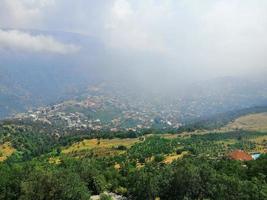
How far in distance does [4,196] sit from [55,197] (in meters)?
18.0

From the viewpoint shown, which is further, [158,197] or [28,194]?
[158,197]

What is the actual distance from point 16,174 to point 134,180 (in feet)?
97.4

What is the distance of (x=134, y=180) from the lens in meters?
114

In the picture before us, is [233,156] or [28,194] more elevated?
[28,194]

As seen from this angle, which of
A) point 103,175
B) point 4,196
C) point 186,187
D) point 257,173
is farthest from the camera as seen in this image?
point 103,175

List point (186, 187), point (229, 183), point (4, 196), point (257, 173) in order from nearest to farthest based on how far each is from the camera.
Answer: point (229, 183)
point (186, 187)
point (4, 196)
point (257, 173)

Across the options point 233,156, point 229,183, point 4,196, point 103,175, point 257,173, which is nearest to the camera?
point 229,183

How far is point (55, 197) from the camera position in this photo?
96438 mm

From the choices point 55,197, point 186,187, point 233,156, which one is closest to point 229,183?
point 186,187

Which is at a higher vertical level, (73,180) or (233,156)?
(73,180)

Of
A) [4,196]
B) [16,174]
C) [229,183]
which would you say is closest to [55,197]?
[4,196]

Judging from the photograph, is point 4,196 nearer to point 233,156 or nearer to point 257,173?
point 257,173

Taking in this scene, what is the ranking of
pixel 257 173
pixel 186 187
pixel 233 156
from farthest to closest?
pixel 233 156, pixel 257 173, pixel 186 187

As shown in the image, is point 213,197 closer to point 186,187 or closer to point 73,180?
point 186,187
